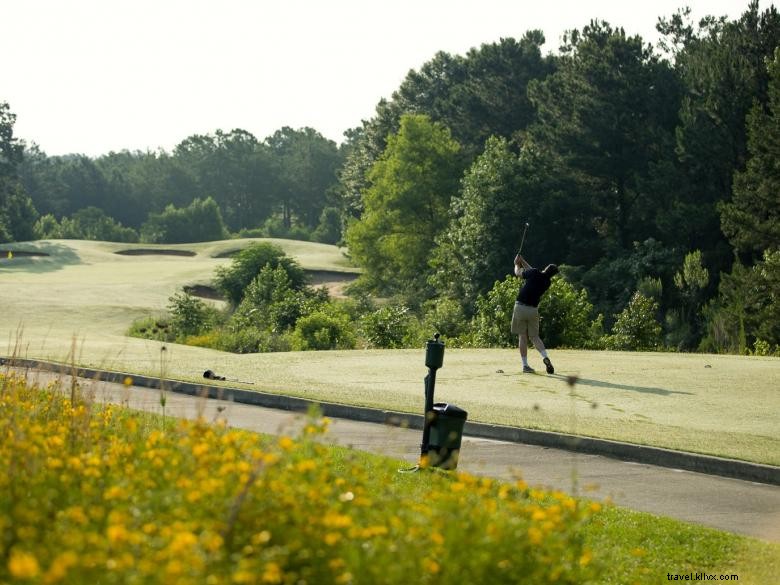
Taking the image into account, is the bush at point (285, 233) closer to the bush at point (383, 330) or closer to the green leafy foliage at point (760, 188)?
the green leafy foliage at point (760, 188)

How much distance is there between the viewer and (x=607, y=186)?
6322cm

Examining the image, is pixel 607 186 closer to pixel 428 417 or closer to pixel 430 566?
pixel 428 417

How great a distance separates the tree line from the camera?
46.7 meters

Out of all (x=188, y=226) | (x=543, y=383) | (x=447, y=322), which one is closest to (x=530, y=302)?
(x=543, y=383)

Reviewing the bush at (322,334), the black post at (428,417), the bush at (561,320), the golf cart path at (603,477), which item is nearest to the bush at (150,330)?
the bush at (322,334)

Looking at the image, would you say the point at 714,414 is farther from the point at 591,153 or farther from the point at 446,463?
the point at 591,153

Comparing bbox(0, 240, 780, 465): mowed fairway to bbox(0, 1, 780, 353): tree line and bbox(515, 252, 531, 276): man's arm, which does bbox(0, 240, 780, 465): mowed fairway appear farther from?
bbox(0, 1, 780, 353): tree line

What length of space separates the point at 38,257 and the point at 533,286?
190ft

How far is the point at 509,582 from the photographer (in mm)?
6184

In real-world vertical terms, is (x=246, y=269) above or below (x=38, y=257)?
above

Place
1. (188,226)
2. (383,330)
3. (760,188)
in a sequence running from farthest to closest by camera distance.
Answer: (188,226)
(760,188)
(383,330)

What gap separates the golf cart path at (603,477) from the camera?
1095 cm

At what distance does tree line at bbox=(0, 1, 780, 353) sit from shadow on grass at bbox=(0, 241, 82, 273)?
1391 centimetres

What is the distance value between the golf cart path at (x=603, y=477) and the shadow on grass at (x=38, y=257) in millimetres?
55501
